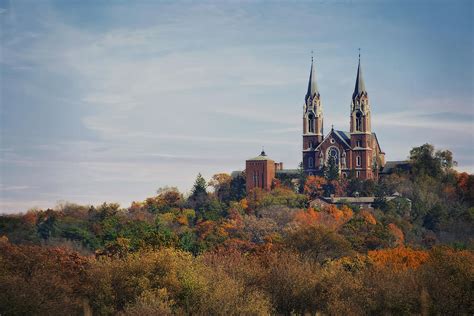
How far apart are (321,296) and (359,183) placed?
201 ft

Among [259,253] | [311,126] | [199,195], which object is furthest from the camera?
[311,126]

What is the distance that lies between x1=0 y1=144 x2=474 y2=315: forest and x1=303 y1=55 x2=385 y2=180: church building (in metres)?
2.65

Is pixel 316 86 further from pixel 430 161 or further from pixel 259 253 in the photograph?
pixel 259 253

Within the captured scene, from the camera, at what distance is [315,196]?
9538 cm

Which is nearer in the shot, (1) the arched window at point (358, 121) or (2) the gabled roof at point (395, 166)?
(2) the gabled roof at point (395, 166)

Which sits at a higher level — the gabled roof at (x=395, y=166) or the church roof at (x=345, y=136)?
the church roof at (x=345, y=136)

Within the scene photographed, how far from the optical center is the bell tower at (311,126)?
343 ft

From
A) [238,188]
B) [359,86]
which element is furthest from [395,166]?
[238,188]

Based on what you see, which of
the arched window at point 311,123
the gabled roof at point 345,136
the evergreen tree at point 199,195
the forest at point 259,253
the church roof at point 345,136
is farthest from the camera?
the arched window at point 311,123

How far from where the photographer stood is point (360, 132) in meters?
103

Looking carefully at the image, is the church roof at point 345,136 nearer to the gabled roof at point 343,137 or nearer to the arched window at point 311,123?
the gabled roof at point 343,137

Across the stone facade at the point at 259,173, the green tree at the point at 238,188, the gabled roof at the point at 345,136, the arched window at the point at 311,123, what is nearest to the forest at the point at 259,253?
the green tree at the point at 238,188

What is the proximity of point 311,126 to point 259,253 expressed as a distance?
176 feet

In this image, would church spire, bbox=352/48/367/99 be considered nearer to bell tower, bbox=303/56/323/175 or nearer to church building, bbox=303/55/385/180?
church building, bbox=303/55/385/180
